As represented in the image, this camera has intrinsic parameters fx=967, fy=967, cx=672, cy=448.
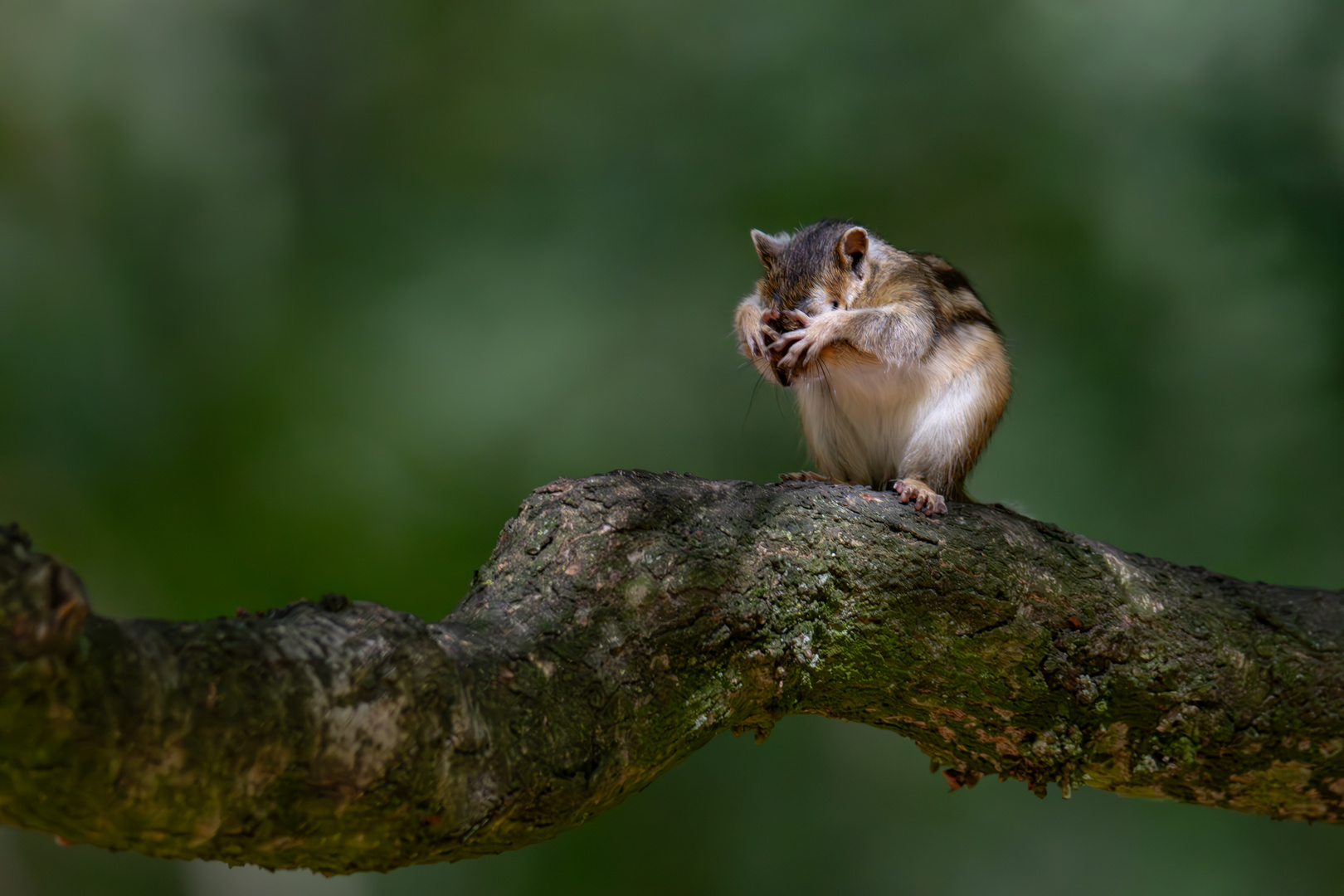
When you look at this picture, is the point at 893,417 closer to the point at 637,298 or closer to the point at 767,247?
the point at 767,247

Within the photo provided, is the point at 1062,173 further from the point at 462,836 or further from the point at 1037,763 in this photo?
the point at 462,836

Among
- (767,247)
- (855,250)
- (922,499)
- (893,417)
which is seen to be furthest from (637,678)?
(767,247)

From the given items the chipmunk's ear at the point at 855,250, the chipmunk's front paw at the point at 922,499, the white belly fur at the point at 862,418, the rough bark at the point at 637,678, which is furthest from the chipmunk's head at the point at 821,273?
the rough bark at the point at 637,678

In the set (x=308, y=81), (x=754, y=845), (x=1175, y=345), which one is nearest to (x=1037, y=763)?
(x=754, y=845)

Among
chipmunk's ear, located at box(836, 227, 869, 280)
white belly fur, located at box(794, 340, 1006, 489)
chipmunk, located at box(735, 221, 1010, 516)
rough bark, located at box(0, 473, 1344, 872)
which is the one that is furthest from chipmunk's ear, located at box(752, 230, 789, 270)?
rough bark, located at box(0, 473, 1344, 872)

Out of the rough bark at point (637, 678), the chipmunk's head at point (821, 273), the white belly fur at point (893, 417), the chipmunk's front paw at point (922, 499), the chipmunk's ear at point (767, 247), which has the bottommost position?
the rough bark at point (637, 678)

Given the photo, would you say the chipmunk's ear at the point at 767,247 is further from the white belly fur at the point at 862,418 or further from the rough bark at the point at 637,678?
the rough bark at the point at 637,678

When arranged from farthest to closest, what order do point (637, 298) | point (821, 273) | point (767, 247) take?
point (637, 298) < point (767, 247) < point (821, 273)

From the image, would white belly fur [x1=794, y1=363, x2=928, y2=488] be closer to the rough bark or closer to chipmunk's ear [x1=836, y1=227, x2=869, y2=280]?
chipmunk's ear [x1=836, y1=227, x2=869, y2=280]
